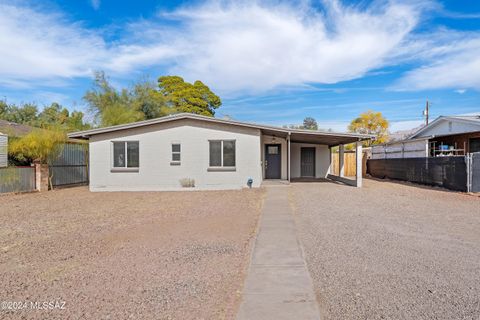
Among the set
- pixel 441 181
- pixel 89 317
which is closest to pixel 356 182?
pixel 441 181

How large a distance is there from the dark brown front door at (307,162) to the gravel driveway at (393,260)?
11.4m

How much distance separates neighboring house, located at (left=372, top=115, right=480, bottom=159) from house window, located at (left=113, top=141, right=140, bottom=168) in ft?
54.5

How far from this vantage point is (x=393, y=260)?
16.0 ft

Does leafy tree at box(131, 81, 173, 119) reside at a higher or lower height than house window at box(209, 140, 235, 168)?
higher

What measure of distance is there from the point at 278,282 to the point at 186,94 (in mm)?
37344

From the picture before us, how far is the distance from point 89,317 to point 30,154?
1452 cm

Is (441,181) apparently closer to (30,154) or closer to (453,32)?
(453,32)

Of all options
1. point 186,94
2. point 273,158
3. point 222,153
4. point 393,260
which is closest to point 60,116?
point 186,94

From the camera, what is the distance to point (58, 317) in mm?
3209

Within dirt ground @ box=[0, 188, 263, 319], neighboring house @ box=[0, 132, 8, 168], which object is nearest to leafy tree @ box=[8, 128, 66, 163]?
neighboring house @ box=[0, 132, 8, 168]

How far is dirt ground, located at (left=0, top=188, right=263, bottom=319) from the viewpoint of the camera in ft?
11.2

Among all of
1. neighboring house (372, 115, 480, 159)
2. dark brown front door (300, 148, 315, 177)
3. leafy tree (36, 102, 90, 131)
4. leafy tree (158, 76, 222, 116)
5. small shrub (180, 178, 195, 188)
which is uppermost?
leafy tree (158, 76, 222, 116)

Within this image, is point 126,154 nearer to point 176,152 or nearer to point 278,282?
point 176,152

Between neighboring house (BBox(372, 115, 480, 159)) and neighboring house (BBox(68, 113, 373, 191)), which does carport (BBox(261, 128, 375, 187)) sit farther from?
neighboring house (BBox(372, 115, 480, 159))
